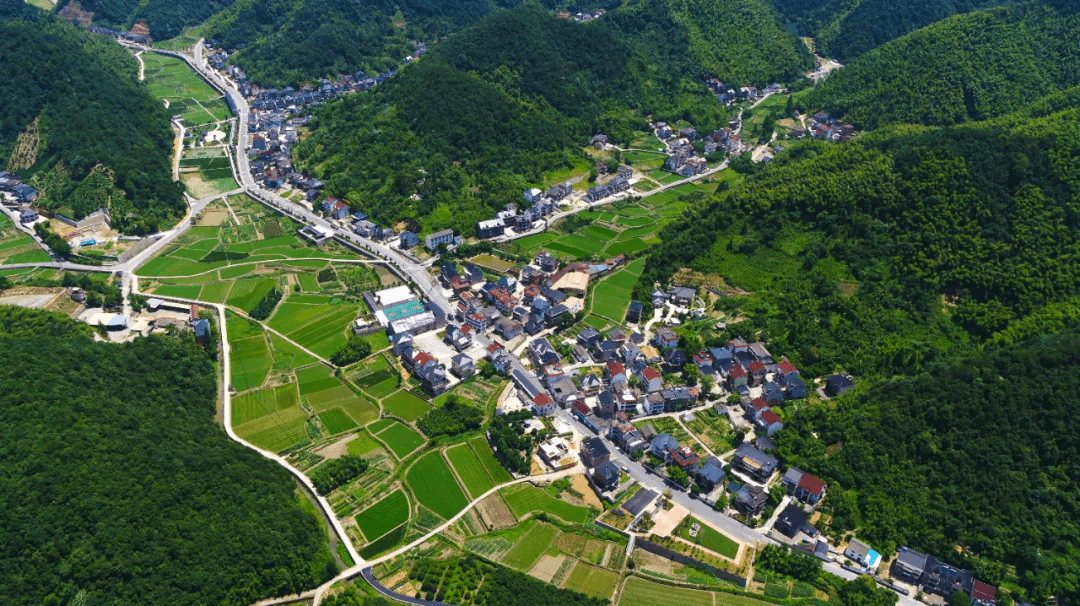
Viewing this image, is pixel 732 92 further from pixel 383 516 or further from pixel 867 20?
pixel 383 516

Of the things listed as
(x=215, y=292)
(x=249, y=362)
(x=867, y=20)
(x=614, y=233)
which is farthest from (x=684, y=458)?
(x=867, y=20)

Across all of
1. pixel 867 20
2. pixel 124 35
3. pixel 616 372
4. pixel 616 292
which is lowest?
pixel 616 372

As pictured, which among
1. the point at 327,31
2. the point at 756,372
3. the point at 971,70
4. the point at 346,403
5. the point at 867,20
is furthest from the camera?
the point at 867,20

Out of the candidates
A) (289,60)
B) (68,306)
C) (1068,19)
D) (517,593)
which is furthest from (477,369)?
(1068,19)

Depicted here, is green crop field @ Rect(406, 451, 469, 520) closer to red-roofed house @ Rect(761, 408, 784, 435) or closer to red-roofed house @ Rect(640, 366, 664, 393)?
red-roofed house @ Rect(640, 366, 664, 393)

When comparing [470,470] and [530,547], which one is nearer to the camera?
[530,547]

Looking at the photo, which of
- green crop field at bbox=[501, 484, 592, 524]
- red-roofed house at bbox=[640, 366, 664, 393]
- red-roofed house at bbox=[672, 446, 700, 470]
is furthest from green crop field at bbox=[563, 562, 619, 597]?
red-roofed house at bbox=[640, 366, 664, 393]

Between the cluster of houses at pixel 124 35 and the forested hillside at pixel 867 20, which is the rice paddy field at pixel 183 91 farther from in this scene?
the forested hillside at pixel 867 20
